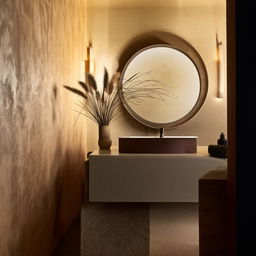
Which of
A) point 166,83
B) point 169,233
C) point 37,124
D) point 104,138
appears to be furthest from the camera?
point 166,83

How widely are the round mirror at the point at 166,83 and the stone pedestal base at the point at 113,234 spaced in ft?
4.01

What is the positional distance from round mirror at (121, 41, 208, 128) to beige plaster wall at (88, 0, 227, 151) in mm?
118

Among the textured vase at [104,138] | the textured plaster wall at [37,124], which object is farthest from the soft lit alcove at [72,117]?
the textured vase at [104,138]

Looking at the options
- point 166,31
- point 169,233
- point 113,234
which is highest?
point 166,31

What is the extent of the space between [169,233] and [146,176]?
0.95 m

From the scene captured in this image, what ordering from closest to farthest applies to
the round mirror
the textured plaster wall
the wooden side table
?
1. the wooden side table
2. the textured plaster wall
3. the round mirror

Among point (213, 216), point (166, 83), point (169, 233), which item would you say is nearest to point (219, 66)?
point (166, 83)

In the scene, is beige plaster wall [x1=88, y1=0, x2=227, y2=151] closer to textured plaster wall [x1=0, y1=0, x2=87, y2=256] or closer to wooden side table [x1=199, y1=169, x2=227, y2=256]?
textured plaster wall [x1=0, y1=0, x2=87, y2=256]

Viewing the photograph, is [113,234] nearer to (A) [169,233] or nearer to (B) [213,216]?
(A) [169,233]

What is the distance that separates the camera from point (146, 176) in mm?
2080

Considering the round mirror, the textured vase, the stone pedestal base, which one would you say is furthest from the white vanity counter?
the round mirror

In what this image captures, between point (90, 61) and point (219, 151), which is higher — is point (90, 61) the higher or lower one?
the higher one

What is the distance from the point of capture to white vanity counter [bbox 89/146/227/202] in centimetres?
205

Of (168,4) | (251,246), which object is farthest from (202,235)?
(168,4)
